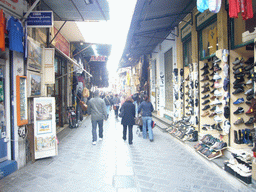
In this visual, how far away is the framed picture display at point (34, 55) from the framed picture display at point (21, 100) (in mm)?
487

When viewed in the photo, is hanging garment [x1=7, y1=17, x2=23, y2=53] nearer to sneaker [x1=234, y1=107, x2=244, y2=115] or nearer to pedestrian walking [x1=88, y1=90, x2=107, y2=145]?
pedestrian walking [x1=88, y1=90, x2=107, y2=145]

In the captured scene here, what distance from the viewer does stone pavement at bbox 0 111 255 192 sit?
3.72 meters

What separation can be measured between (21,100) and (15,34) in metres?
1.59

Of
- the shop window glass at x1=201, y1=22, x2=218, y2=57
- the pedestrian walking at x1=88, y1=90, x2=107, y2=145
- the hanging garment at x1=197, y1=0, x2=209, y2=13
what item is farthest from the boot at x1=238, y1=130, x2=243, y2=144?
the pedestrian walking at x1=88, y1=90, x2=107, y2=145

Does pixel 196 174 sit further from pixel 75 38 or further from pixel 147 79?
pixel 147 79

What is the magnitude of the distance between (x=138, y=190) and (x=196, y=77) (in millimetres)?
4786

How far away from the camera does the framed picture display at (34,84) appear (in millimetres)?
5285

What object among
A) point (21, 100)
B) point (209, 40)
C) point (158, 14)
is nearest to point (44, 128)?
point (21, 100)

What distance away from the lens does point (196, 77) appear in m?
7.07

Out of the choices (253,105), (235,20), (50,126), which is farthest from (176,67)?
(50,126)

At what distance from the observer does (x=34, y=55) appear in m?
5.46

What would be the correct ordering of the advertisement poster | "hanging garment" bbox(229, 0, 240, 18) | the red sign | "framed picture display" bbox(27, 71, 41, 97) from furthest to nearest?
the red sign < "framed picture display" bbox(27, 71, 41, 97) < the advertisement poster < "hanging garment" bbox(229, 0, 240, 18)

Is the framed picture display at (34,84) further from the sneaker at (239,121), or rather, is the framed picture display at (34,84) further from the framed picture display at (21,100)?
the sneaker at (239,121)

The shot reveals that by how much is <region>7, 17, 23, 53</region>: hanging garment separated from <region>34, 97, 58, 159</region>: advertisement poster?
1358 millimetres
